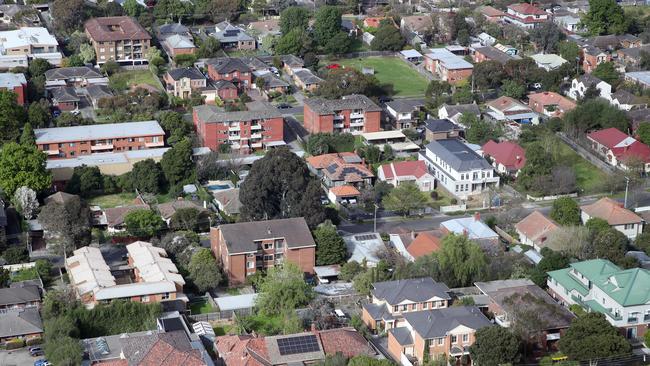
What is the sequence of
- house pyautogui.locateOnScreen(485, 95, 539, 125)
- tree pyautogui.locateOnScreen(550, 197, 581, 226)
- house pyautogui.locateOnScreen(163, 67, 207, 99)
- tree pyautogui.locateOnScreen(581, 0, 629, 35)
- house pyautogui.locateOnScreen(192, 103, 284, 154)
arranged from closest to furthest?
tree pyautogui.locateOnScreen(550, 197, 581, 226), house pyautogui.locateOnScreen(192, 103, 284, 154), house pyautogui.locateOnScreen(485, 95, 539, 125), house pyautogui.locateOnScreen(163, 67, 207, 99), tree pyautogui.locateOnScreen(581, 0, 629, 35)

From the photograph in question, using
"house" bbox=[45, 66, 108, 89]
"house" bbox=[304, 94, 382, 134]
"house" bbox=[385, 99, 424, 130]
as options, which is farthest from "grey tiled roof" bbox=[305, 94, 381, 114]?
"house" bbox=[45, 66, 108, 89]

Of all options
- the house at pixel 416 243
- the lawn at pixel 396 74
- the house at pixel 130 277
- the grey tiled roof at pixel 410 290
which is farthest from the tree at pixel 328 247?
the lawn at pixel 396 74

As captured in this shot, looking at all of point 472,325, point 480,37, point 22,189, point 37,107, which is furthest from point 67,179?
point 480,37

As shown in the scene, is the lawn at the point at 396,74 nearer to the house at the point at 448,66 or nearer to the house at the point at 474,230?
the house at the point at 448,66

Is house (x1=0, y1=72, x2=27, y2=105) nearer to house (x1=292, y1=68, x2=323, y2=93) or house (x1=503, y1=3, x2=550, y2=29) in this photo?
house (x1=292, y1=68, x2=323, y2=93)

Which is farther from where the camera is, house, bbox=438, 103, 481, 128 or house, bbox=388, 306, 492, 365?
house, bbox=438, 103, 481, 128

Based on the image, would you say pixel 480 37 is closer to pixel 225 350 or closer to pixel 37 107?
pixel 37 107
